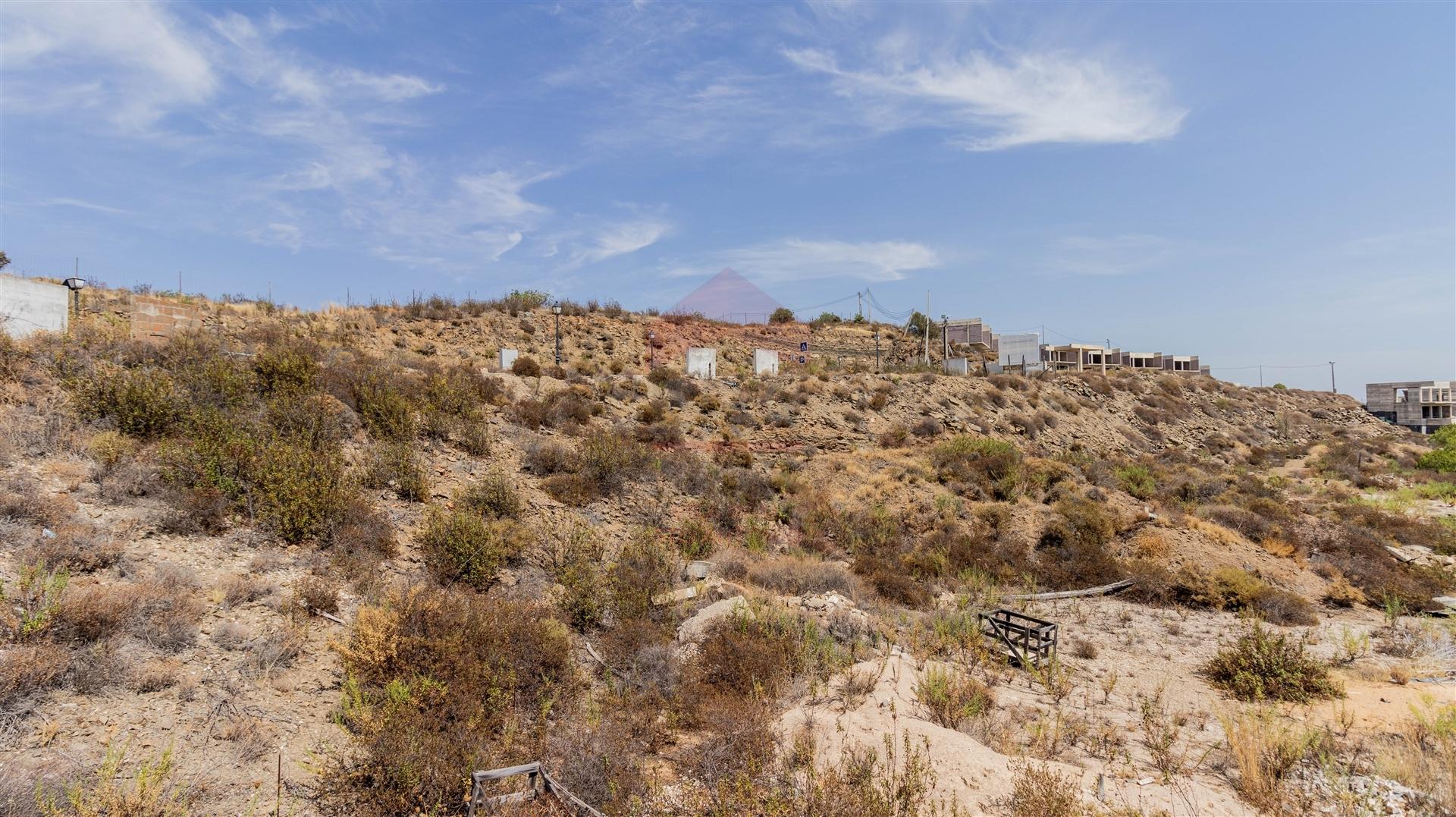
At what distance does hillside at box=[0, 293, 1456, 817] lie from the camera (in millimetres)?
4801

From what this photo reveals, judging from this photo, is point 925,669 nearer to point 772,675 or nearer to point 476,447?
point 772,675

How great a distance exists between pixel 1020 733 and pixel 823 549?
7764 millimetres

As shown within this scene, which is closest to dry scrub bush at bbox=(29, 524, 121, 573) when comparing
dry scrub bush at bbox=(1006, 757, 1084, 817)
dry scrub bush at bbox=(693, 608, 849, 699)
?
dry scrub bush at bbox=(693, 608, 849, 699)

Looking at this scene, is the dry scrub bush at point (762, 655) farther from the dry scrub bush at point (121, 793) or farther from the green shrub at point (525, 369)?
the green shrub at point (525, 369)

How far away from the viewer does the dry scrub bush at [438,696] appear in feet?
14.6

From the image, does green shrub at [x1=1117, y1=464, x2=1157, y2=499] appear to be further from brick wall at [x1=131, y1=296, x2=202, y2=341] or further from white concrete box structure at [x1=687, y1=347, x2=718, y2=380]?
brick wall at [x1=131, y1=296, x2=202, y2=341]

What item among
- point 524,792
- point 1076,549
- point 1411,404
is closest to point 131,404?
point 524,792

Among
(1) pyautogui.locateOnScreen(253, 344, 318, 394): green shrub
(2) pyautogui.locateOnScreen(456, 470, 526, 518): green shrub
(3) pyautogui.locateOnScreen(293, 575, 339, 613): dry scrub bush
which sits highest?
(1) pyautogui.locateOnScreen(253, 344, 318, 394): green shrub

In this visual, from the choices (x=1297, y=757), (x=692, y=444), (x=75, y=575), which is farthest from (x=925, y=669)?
(x=692, y=444)

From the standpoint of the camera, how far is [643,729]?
5793 mm

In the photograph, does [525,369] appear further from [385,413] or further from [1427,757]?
[1427,757]

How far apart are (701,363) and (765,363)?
4.14 metres

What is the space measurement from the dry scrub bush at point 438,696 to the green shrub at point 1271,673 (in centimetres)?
839

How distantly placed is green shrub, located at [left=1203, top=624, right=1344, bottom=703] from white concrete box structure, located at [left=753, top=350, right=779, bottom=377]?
21476mm
